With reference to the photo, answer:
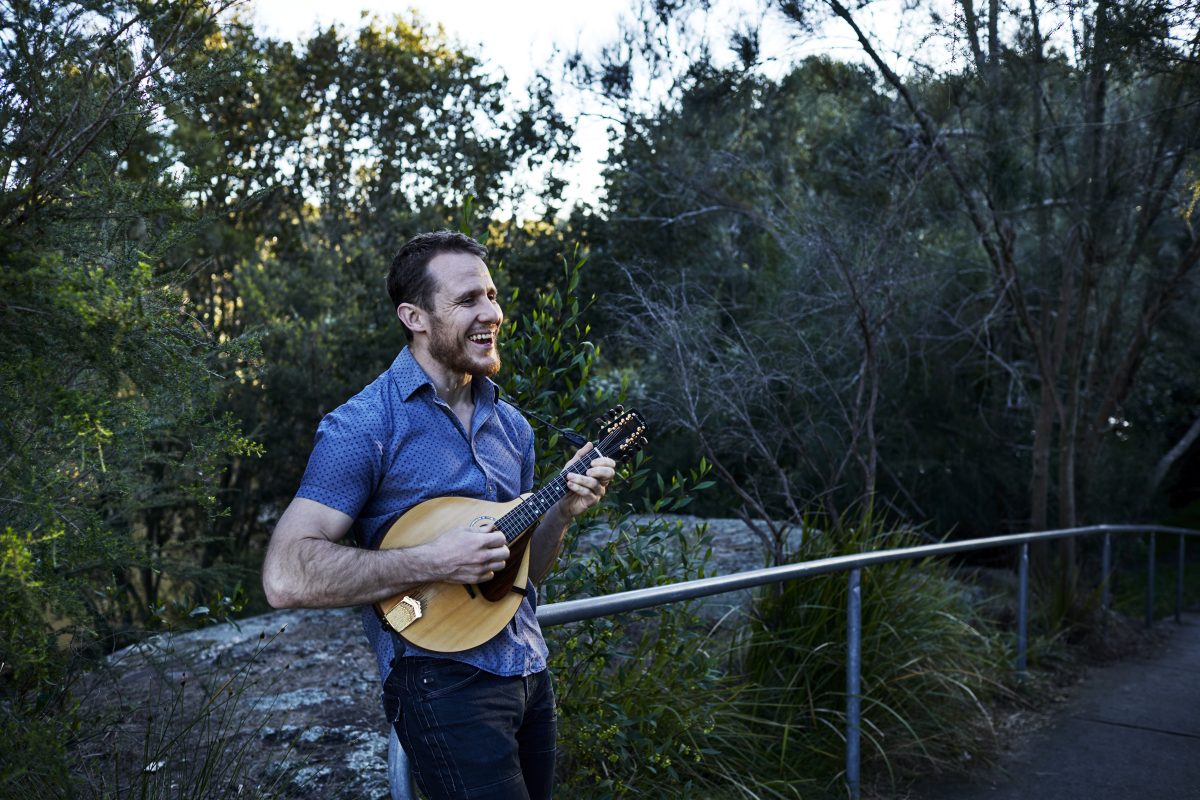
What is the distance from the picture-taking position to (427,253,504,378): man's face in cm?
247

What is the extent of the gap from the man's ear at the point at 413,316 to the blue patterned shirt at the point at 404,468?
0.21 ft

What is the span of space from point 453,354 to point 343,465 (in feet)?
1.26

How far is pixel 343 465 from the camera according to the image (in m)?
2.23

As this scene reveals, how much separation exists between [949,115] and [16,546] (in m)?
7.25

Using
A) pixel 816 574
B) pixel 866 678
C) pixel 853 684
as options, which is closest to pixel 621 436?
pixel 816 574

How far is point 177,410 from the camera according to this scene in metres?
2.86

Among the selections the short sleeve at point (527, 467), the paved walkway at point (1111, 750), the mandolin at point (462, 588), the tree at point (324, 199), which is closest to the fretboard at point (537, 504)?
the mandolin at point (462, 588)

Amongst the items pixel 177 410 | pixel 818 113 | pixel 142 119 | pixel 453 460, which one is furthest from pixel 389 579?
pixel 818 113

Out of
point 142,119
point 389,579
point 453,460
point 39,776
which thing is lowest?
point 39,776

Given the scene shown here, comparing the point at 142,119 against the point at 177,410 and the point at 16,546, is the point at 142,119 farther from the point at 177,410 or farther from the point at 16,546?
the point at 16,546

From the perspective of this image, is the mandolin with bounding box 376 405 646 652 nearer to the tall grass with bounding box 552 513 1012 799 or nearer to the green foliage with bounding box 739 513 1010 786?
the tall grass with bounding box 552 513 1012 799

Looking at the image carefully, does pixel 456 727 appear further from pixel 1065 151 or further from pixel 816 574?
pixel 1065 151

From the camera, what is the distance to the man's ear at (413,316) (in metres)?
2.51

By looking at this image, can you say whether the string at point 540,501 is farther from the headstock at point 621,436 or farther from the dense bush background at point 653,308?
the dense bush background at point 653,308
